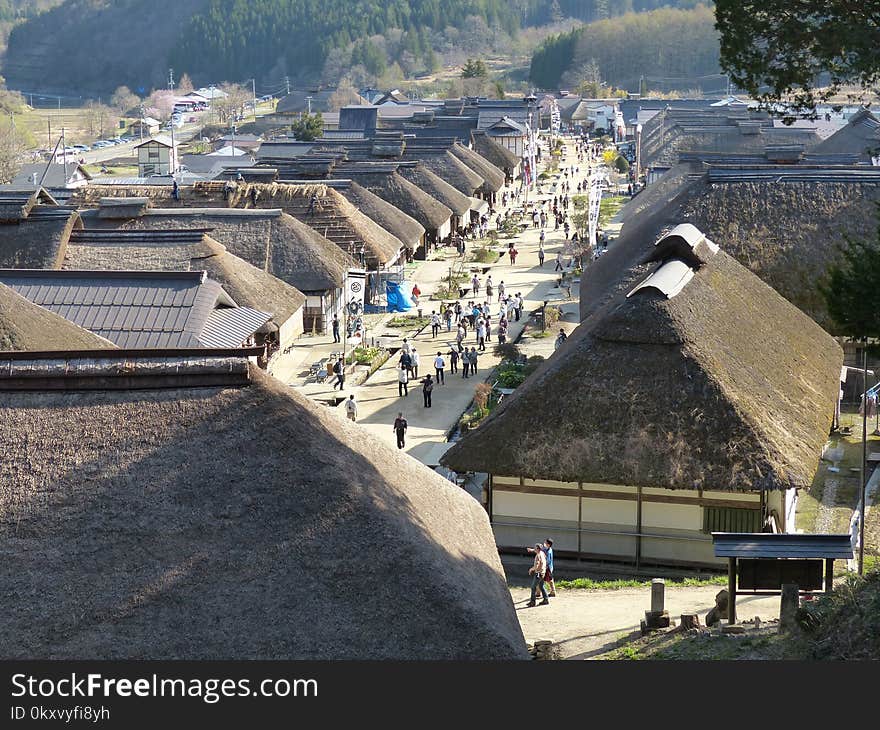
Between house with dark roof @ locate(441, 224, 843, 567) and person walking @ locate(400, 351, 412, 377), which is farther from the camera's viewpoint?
person walking @ locate(400, 351, 412, 377)

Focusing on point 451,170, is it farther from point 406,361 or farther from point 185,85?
point 185,85

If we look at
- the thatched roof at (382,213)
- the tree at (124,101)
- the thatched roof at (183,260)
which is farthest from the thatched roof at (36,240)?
the tree at (124,101)

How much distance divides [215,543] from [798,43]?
322 inches

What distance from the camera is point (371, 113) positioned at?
285 ft

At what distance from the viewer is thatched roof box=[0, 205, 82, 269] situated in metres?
31.5

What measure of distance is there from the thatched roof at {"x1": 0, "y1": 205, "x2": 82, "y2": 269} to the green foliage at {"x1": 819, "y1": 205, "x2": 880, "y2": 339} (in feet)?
72.2

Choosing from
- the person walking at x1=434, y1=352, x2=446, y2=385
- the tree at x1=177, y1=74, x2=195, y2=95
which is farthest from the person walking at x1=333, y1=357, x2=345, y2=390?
the tree at x1=177, y1=74, x2=195, y2=95

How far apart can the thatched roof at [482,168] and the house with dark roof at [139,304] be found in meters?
40.0

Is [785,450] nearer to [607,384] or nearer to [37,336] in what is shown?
[607,384]

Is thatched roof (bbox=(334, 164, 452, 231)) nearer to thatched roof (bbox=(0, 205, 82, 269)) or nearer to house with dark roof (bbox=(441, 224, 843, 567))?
thatched roof (bbox=(0, 205, 82, 269))

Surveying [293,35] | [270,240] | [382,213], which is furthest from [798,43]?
[293,35]

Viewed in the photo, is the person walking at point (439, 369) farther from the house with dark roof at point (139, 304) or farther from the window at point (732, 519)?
the window at point (732, 519)

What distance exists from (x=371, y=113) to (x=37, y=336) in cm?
6942

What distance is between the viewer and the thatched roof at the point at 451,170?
61.6 m
